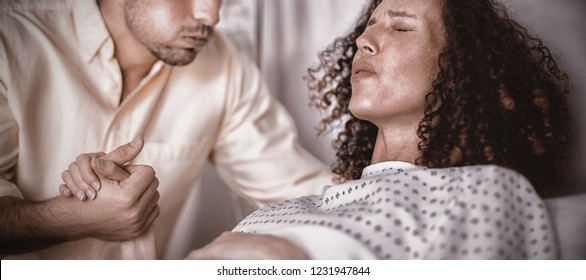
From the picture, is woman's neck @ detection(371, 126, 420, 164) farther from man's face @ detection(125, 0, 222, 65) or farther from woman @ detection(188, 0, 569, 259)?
man's face @ detection(125, 0, 222, 65)

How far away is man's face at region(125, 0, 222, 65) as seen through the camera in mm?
1531

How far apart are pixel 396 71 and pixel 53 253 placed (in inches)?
33.5

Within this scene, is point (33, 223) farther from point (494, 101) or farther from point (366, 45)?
point (494, 101)

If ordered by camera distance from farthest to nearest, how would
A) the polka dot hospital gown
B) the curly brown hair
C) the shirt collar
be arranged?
→ the shirt collar
the curly brown hair
the polka dot hospital gown

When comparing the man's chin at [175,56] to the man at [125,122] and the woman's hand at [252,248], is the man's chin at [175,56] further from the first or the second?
the woman's hand at [252,248]

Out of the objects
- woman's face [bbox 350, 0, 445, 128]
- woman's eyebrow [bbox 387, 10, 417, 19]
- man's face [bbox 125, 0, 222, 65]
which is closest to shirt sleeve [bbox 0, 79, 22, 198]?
man's face [bbox 125, 0, 222, 65]

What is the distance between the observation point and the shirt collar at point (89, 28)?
4.94ft

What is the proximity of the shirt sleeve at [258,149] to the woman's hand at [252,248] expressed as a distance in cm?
33

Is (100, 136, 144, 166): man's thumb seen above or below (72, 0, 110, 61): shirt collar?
below

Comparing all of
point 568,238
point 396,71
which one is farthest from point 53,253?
point 568,238

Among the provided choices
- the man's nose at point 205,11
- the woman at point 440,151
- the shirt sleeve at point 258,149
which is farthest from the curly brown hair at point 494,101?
the man's nose at point 205,11

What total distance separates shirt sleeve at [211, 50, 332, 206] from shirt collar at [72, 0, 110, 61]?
319mm

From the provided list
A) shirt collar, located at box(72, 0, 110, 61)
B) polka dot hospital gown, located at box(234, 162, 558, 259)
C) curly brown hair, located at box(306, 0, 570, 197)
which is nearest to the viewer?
polka dot hospital gown, located at box(234, 162, 558, 259)

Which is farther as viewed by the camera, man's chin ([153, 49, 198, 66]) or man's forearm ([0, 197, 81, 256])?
man's chin ([153, 49, 198, 66])
